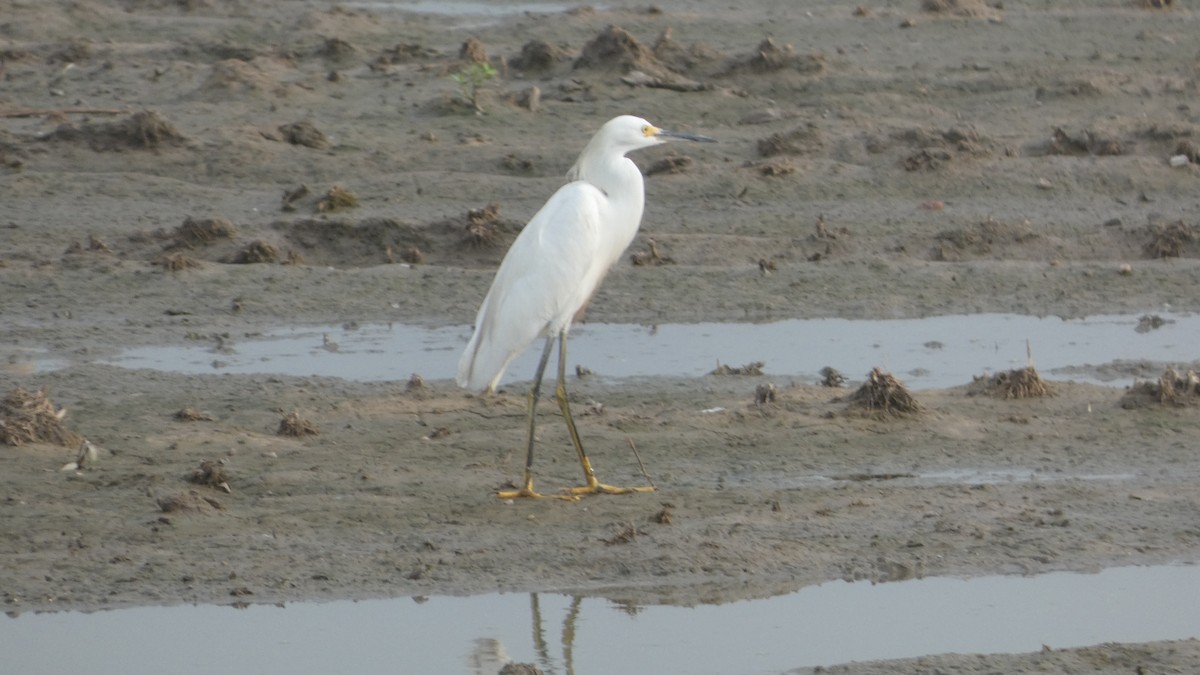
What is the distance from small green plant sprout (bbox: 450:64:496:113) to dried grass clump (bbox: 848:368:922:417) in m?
6.35

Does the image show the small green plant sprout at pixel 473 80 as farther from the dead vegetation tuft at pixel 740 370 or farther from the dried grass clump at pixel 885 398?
the dried grass clump at pixel 885 398

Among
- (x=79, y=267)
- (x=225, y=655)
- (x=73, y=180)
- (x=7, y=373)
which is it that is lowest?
(x=225, y=655)

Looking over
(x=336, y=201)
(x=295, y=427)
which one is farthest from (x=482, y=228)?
(x=295, y=427)

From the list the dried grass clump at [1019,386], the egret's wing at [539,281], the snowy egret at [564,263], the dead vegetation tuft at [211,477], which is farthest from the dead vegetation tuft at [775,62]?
the dead vegetation tuft at [211,477]

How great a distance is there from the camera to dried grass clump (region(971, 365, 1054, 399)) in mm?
7664

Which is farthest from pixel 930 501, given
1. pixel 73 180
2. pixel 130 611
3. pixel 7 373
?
pixel 73 180

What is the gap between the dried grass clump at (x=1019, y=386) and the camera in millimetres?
7664

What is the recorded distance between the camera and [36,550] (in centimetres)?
601

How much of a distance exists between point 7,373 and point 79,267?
1.78 meters

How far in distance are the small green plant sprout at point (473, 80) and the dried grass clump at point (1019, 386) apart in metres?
6.25

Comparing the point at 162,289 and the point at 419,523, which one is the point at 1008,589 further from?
the point at 162,289

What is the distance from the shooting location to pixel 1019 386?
767 cm

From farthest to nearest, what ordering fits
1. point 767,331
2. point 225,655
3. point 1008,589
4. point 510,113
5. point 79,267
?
point 510,113, point 79,267, point 767,331, point 1008,589, point 225,655

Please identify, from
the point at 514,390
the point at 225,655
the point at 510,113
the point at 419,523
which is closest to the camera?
the point at 225,655
